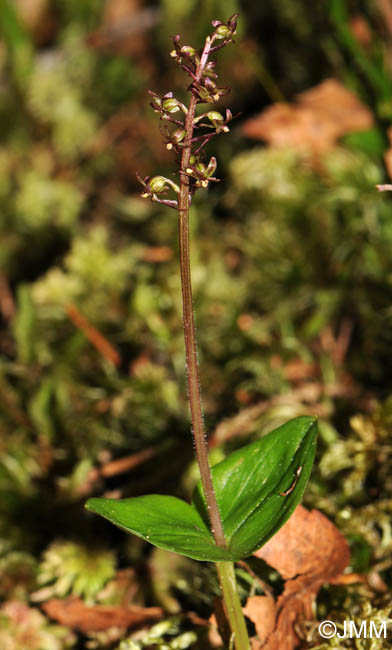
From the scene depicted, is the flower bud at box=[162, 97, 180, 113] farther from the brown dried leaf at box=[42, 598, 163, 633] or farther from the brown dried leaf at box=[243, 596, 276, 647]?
the brown dried leaf at box=[42, 598, 163, 633]

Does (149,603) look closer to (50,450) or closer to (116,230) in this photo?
(50,450)

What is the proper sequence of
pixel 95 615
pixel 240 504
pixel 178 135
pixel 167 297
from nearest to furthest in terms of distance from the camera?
pixel 178 135 → pixel 240 504 → pixel 95 615 → pixel 167 297

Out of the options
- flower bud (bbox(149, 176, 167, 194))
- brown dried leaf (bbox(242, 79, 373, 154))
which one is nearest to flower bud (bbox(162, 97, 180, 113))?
flower bud (bbox(149, 176, 167, 194))

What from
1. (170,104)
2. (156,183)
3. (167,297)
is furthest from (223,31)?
(167,297)

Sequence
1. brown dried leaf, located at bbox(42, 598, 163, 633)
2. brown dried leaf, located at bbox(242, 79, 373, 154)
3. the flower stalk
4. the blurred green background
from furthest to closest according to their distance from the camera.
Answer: brown dried leaf, located at bbox(242, 79, 373, 154) → the blurred green background → brown dried leaf, located at bbox(42, 598, 163, 633) → the flower stalk

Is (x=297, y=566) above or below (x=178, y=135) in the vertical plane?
below

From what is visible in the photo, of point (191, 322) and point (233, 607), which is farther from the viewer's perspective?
point (233, 607)

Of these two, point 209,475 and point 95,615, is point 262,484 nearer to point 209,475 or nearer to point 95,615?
point 209,475
